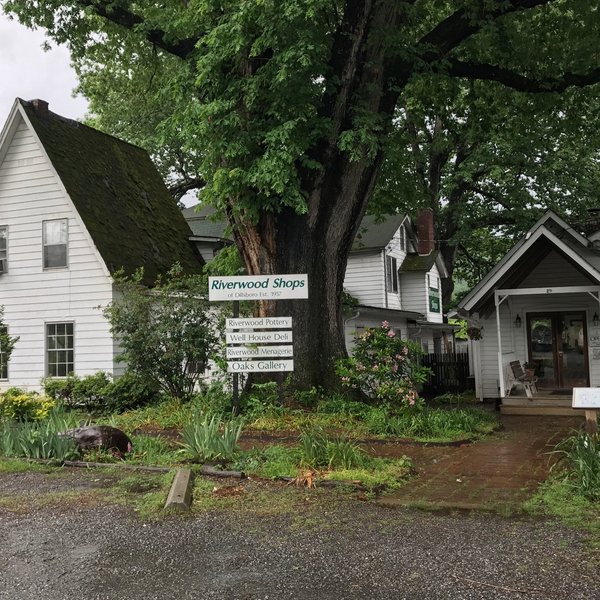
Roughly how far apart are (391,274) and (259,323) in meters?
18.3

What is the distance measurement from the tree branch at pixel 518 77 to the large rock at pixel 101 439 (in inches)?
406

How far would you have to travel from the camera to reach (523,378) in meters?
16.9

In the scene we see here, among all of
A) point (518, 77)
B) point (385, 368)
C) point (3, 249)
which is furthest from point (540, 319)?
point (3, 249)

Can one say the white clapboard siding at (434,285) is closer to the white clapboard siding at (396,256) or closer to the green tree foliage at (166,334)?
the white clapboard siding at (396,256)

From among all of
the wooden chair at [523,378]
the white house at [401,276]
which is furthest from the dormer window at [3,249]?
the wooden chair at [523,378]

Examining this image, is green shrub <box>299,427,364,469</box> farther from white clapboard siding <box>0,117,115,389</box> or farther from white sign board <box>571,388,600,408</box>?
white clapboard siding <box>0,117,115,389</box>

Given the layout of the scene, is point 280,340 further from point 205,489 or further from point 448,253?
point 448,253

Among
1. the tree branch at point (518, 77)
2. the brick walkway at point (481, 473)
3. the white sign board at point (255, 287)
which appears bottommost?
the brick walkway at point (481, 473)

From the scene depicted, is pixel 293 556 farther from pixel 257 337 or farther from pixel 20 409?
pixel 20 409

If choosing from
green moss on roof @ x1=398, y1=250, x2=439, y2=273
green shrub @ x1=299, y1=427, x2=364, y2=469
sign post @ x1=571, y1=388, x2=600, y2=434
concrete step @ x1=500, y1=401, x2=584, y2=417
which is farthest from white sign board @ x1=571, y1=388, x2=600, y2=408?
green moss on roof @ x1=398, y1=250, x2=439, y2=273

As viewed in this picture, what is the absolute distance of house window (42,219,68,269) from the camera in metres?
18.2

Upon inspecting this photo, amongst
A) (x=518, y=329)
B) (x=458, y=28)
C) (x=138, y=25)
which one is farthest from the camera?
(x=518, y=329)

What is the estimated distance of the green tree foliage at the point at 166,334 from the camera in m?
13.4

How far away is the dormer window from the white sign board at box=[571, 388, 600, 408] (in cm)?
1642
